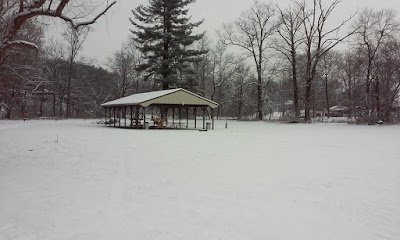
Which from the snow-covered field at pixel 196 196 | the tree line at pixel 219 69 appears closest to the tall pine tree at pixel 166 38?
the tree line at pixel 219 69

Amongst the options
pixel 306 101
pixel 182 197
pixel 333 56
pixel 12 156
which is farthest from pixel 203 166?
pixel 333 56

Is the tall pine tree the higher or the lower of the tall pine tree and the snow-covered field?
the higher

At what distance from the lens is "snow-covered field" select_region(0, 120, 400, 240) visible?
536cm

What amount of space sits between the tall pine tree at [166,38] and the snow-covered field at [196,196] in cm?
2673

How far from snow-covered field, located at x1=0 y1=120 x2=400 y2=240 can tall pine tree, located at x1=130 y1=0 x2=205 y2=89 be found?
26732mm

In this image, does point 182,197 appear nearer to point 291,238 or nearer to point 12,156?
point 291,238

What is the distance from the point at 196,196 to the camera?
725cm

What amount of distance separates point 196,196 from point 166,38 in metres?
33.2

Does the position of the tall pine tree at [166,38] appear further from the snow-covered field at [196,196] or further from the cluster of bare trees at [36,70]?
the snow-covered field at [196,196]

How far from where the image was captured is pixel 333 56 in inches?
2379

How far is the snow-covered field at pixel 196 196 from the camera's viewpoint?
5.36 meters

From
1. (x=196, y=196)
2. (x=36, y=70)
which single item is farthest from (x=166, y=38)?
(x=196, y=196)

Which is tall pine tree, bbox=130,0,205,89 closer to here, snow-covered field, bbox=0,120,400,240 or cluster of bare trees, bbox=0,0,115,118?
cluster of bare trees, bbox=0,0,115,118

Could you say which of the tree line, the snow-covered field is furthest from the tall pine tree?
the snow-covered field
